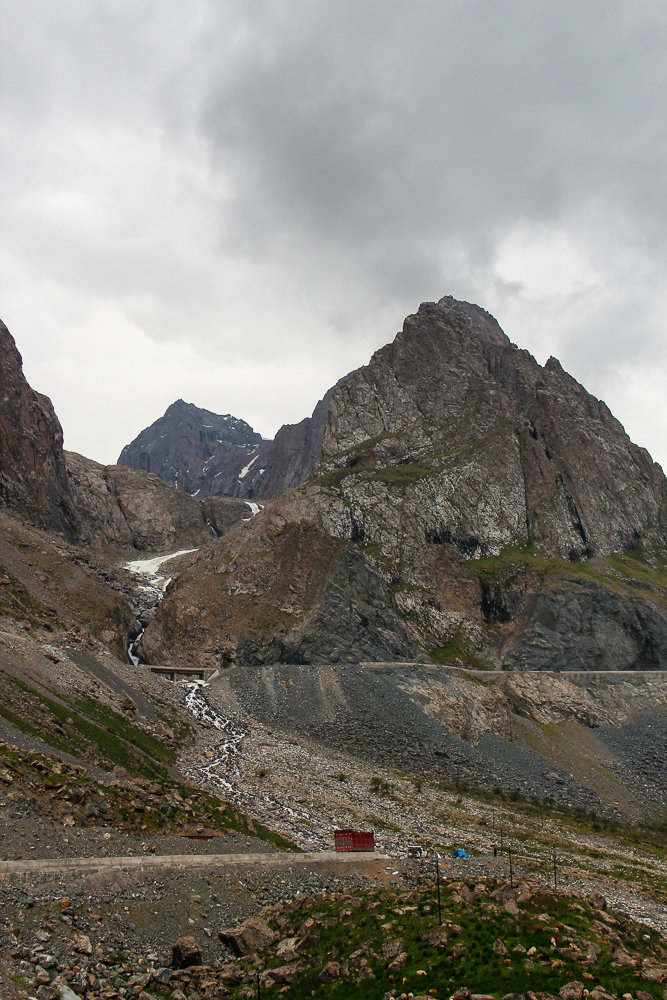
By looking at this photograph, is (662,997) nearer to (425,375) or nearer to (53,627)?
(53,627)

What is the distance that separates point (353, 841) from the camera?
135 ft

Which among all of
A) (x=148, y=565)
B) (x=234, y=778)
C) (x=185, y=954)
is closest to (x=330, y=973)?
(x=185, y=954)

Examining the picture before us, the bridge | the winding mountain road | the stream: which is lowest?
the winding mountain road

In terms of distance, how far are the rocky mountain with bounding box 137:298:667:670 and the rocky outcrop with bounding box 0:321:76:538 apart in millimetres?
32954

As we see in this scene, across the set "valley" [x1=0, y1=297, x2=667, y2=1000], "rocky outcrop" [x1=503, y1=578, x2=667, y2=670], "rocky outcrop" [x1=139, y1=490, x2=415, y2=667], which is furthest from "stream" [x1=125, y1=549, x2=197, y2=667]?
"rocky outcrop" [x1=503, y1=578, x2=667, y2=670]

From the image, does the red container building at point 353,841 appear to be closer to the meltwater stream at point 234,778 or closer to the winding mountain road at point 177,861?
the winding mountain road at point 177,861

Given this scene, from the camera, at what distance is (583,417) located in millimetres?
169750

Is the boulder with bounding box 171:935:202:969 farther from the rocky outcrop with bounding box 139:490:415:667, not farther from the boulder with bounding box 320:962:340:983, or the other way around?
the rocky outcrop with bounding box 139:490:415:667

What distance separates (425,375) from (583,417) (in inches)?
1688

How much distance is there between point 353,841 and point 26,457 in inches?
4363

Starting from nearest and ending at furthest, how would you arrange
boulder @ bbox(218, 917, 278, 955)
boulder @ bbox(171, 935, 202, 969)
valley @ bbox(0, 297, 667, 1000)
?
boulder @ bbox(171, 935, 202, 969) < valley @ bbox(0, 297, 667, 1000) < boulder @ bbox(218, 917, 278, 955)

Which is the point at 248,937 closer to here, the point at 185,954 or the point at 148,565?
the point at 185,954

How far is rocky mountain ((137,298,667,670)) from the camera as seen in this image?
104 metres

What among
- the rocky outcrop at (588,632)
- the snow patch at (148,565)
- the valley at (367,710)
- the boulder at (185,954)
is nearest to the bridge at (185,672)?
the valley at (367,710)
